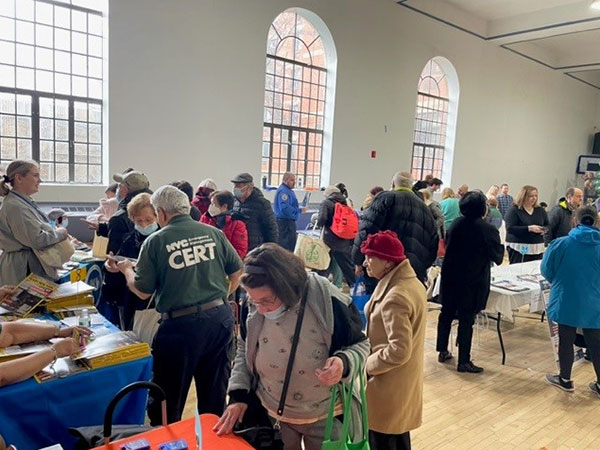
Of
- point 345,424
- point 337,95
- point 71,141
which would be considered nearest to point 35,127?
point 71,141

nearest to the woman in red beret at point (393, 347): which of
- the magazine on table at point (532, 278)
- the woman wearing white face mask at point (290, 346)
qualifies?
the woman wearing white face mask at point (290, 346)

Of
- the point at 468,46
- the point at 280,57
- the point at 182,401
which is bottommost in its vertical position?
the point at 182,401

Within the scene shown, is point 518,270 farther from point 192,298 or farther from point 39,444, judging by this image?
point 39,444

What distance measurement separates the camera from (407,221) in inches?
135

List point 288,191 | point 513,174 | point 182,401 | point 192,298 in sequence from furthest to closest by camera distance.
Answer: point 513,174, point 288,191, point 182,401, point 192,298

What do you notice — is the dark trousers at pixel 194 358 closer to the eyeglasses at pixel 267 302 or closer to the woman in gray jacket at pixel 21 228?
the eyeglasses at pixel 267 302

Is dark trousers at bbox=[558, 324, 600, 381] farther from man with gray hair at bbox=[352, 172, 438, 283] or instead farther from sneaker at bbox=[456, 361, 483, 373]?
man with gray hair at bbox=[352, 172, 438, 283]

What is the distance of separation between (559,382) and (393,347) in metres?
2.31

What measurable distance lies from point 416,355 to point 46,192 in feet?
17.7

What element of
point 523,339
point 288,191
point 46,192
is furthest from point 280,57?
point 523,339

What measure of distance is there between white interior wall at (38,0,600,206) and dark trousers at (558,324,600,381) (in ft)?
16.9

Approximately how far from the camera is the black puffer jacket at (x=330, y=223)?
168 inches

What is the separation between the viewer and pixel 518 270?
446 cm

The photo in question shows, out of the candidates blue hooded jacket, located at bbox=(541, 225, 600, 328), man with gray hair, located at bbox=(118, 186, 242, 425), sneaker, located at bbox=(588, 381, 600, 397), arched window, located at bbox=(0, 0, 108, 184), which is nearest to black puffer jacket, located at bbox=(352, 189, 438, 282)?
blue hooded jacket, located at bbox=(541, 225, 600, 328)
